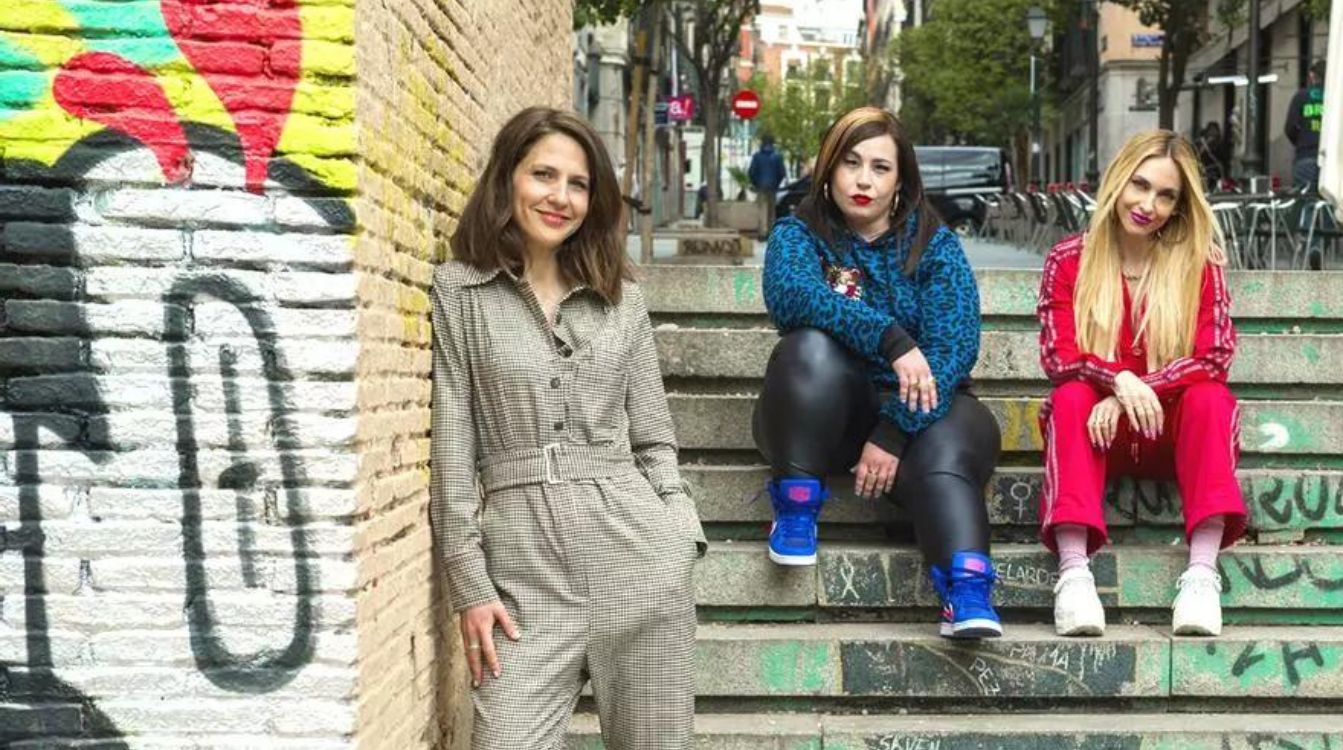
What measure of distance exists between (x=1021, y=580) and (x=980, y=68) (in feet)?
138

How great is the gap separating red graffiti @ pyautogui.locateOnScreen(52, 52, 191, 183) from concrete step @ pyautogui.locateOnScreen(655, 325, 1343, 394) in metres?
3.02

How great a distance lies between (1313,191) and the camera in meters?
11.5

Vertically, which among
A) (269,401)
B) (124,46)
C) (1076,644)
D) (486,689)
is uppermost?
(124,46)

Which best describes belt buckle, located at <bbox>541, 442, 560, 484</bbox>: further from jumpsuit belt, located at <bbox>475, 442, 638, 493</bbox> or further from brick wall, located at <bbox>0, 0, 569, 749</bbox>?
brick wall, located at <bbox>0, 0, 569, 749</bbox>

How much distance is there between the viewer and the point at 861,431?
486 cm

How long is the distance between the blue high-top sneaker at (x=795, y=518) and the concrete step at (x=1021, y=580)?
0.37 ft

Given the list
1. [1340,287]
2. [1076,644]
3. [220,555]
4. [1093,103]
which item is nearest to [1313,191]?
[1340,287]

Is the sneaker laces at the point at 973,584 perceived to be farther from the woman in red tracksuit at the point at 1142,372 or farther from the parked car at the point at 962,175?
the parked car at the point at 962,175

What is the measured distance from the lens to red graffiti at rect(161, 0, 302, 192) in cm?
312

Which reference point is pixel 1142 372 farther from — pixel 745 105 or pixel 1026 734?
pixel 745 105

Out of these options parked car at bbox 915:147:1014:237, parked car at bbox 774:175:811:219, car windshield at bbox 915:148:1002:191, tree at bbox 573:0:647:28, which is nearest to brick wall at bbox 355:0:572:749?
tree at bbox 573:0:647:28

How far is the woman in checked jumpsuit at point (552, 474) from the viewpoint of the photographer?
136 inches

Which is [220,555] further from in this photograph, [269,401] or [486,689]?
[486,689]

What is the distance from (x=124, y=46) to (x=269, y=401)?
2.28 ft
